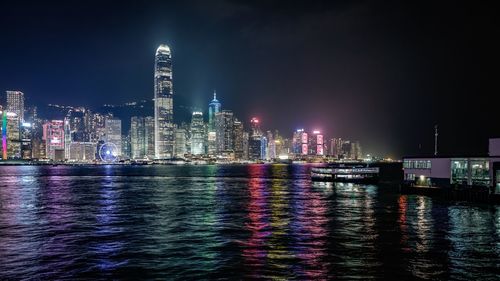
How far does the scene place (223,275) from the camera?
33.2 meters

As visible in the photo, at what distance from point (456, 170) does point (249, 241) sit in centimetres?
6033

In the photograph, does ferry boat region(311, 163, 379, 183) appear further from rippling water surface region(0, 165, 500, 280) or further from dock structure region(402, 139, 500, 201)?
rippling water surface region(0, 165, 500, 280)

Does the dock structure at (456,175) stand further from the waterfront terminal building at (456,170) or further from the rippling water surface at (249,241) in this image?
the rippling water surface at (249,241)

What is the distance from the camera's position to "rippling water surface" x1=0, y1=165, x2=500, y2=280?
3428 cm

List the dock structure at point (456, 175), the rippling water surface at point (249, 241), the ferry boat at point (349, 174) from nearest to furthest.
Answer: the rippling water surface at point (249, 241) → the dock structure at point (456, 175) → the ferry boat at point (349, 174)

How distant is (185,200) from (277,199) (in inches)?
692

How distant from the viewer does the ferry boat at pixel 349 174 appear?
142 meters

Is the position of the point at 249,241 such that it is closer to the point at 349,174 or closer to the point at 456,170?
the point at 456,170

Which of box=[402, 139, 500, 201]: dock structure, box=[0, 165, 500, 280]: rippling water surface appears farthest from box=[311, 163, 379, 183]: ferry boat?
box=[0, 165, 500, 280]: rippling water surface

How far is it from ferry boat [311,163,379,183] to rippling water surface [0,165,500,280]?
63877 mm

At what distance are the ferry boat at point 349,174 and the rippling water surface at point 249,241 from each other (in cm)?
6388

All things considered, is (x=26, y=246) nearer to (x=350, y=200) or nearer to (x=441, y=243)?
(x=441, y=243)

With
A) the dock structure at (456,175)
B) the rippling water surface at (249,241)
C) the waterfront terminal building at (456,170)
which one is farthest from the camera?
the waterfront terminal building at (456,170)

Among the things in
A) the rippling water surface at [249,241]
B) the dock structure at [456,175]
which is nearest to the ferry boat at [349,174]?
the dock structure at [456,175]
